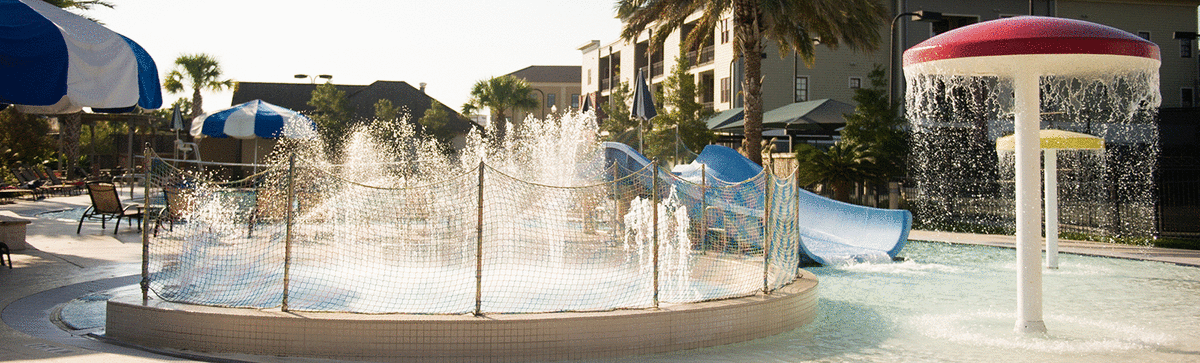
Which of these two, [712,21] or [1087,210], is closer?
[1087,210]

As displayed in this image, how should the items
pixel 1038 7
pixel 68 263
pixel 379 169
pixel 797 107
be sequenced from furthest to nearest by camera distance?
pixel 1038 7 → pixel 797 107 → pixel 379 169 → pixel 68 263

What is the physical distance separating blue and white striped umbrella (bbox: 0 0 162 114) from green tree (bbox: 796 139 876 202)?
14107mm

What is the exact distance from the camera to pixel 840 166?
62.1 ft

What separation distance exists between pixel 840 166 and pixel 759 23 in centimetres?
373

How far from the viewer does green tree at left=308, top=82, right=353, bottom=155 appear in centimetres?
4347

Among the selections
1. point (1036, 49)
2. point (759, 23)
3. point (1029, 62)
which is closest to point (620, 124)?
point (759, 23)

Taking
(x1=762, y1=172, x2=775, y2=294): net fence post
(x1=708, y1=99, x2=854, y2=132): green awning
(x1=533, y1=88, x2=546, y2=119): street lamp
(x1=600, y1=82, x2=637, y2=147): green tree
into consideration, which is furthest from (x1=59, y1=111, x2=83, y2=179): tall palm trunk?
(x1=533, y1=88, x2=546, y2=119): street lamp

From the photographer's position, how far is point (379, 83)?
5550cm

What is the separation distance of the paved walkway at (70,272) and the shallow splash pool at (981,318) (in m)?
2.61

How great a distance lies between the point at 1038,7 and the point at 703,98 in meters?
15.4

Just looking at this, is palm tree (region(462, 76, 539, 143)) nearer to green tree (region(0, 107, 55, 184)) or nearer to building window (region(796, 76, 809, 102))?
building window (region(796, 76, 809, 102))

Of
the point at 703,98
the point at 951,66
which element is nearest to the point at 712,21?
the point at 951,66

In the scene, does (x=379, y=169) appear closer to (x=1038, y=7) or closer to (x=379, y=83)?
(x=1038, y=7)

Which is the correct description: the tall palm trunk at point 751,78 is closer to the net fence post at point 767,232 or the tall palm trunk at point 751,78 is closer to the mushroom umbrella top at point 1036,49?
the net fence post at point 767,232
